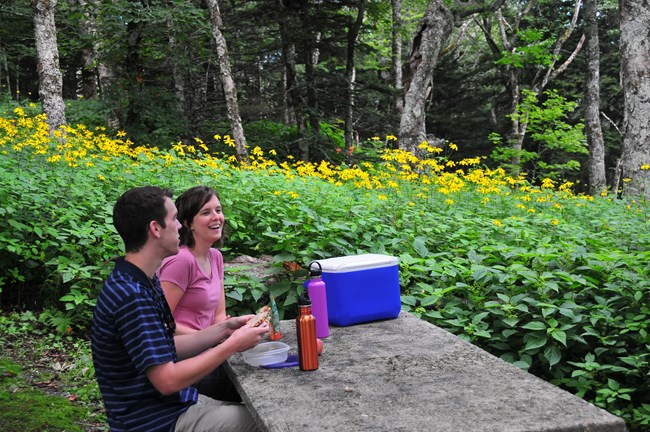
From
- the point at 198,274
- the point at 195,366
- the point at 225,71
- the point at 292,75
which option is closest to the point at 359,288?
the point at 198,274

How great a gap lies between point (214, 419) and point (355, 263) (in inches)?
43.5

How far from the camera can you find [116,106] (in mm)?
12453

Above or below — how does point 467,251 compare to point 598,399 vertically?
above

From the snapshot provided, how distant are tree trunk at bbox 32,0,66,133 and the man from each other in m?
8.34

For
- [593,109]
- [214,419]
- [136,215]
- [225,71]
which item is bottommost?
[214,419]

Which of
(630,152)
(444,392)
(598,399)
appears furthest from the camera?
(630,152)

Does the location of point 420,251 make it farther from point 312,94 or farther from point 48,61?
point 312,94

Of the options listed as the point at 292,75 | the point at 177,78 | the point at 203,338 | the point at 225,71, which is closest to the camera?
the point at 203,338

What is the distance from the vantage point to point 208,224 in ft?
9.93

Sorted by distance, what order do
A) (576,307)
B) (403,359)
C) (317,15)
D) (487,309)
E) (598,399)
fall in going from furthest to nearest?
(317,15) → (487,309) → (576,307) → (598,399) → (403,359)

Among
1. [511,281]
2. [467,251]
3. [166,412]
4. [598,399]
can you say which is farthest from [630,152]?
[166,412]

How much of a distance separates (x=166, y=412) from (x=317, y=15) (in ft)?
44.2

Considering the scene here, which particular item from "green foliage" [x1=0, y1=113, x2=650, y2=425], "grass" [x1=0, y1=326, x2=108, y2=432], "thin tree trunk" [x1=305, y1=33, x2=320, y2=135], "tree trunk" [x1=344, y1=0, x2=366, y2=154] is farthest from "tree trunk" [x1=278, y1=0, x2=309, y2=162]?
"grass" [x1=0, y1=326, x2=108, y2=432]

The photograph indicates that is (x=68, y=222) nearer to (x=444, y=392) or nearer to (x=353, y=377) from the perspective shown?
(x=353, y=377)
